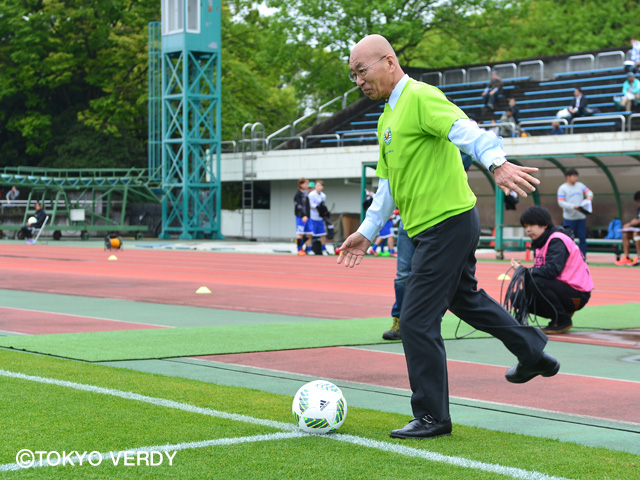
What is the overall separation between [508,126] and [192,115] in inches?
Result: 541

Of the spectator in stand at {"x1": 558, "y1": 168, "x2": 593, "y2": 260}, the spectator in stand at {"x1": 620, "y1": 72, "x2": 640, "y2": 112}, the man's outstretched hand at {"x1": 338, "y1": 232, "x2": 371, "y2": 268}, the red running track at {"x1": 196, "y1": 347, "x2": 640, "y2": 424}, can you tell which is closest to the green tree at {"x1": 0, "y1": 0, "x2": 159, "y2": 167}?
the spectator in stand at {"x1": 620, "y1": 72, "x2": 640, "y2": 112}

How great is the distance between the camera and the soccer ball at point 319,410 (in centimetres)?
506

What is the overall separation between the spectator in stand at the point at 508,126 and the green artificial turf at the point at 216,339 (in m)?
21.6

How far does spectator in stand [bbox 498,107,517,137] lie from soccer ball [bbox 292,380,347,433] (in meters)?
27.7

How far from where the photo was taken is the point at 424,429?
197 inches

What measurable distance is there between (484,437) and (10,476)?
2.35 m

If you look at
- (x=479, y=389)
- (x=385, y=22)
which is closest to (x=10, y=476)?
(x=479, y=389)

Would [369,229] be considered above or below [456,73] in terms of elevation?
below

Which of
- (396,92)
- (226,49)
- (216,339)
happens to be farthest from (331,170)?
(396,92)

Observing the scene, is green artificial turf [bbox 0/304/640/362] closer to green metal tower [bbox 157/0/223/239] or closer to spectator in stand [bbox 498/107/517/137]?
spectator in stand [bbox 498/107/517/137]

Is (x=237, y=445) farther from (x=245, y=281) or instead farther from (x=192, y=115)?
(x=192, y=115)

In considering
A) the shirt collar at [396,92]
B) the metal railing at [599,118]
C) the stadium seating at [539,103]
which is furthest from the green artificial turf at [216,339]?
the stadium seating at [539,103]

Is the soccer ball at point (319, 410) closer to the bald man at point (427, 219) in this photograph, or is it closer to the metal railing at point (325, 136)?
the bald man at point (427, 219)

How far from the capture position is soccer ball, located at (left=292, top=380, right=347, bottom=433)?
199 inches
